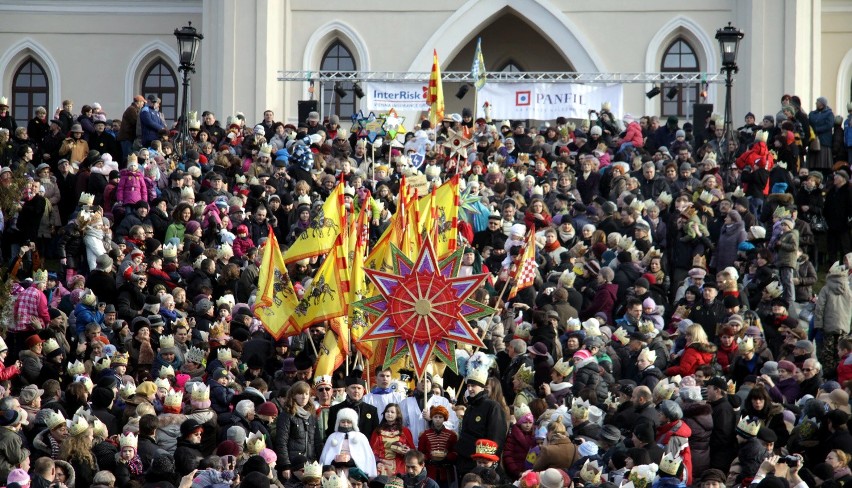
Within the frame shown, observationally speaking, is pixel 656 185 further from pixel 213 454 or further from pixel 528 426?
pixel 213 454

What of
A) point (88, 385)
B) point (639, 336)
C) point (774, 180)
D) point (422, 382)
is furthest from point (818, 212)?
point (88, 385)

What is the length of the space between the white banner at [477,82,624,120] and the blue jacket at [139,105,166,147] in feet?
25.1

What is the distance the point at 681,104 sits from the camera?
39031 mm

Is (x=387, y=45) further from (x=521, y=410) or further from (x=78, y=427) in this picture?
(x=78, y=427)

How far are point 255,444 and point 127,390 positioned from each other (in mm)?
2180

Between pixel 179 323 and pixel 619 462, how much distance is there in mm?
6157

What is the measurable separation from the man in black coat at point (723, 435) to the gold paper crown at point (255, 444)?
4081 millimetres

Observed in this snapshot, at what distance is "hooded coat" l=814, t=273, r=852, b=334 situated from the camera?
72.5 ft

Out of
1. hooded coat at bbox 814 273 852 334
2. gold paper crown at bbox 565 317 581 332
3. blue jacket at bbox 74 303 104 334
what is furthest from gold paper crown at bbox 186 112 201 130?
hooded coat at bbox 814 273 852 334

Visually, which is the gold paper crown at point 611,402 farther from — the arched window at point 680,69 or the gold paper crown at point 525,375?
the arched window at point 680,69

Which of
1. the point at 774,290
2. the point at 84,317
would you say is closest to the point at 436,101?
the point at 84,317

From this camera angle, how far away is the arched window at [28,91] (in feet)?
135

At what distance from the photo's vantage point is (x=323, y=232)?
23.0m

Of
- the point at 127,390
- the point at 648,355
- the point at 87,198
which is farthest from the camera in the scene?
the point at 87,198
